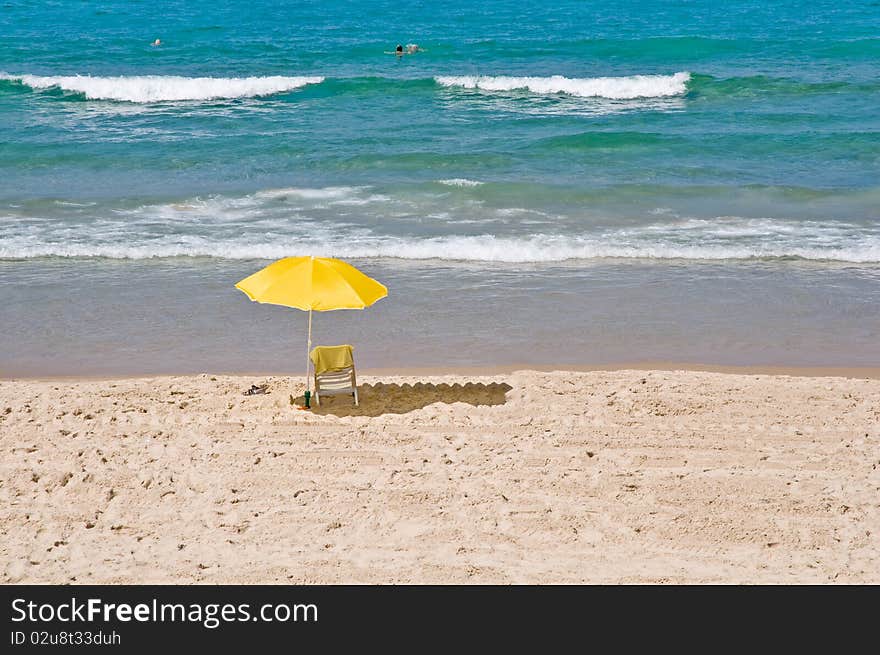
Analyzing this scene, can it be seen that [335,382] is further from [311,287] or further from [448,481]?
[448,481]

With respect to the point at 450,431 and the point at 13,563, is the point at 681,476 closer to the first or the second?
the point at 450,431

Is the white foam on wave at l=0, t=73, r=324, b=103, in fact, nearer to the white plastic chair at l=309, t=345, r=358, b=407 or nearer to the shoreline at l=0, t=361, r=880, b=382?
the shoreline at l=0, t=361, r=880, b=382

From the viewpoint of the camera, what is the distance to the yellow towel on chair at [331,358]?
10.1 m

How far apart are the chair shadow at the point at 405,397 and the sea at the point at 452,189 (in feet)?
2.96

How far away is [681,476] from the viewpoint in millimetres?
8539

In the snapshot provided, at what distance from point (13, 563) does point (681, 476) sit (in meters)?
5.32

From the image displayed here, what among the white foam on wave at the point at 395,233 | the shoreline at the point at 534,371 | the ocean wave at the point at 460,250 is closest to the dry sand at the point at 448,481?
the shoreline at the point at 534,371

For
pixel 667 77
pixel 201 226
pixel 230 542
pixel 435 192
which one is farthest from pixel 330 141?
pixel 230 542

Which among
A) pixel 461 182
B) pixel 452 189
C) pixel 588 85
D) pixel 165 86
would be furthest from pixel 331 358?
pixel 165 86

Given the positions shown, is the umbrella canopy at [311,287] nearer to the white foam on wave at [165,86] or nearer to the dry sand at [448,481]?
the dry sand at [448,481]

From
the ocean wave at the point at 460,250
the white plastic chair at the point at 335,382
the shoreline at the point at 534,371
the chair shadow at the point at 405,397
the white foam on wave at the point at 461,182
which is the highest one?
the white foam on wave at the point at 461,182

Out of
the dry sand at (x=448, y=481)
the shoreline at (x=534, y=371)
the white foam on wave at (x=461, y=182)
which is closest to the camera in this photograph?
the dry sand at (x=448, y=481)

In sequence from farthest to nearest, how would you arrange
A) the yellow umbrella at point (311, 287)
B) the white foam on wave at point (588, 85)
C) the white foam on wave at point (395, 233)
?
the white foam on wave at point (588, 85) < the white foam on wave at point (395, 233) < the yellow umbrella at point (311, 287)

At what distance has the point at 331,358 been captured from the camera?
33.5ft
